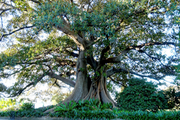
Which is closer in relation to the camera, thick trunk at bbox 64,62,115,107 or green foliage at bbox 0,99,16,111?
green foliage at bbox 0,99,16,111

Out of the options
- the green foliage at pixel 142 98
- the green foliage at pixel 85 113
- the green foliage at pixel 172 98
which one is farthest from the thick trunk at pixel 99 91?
the green foliage at pixel 172 98

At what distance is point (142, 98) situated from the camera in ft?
23.4

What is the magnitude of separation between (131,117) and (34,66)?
26.6 ft

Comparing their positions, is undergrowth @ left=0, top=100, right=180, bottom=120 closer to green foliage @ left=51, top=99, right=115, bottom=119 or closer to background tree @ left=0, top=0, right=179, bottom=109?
green foliage @ left=51, top=99, right=115, bottom=119

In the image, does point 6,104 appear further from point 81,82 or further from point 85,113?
point 85,113

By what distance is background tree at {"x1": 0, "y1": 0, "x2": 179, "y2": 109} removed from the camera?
8148 mm

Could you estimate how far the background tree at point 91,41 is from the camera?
8148 mm

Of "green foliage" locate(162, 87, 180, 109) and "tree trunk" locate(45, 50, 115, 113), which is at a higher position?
"tree trunk" locate(45, 50, 115, 113)

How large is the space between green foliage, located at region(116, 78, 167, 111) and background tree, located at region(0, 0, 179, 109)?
8.83ft

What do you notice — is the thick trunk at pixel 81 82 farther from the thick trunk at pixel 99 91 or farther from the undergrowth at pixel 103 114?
the undergrowth at pixel 103 114

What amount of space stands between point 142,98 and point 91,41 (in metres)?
5.66

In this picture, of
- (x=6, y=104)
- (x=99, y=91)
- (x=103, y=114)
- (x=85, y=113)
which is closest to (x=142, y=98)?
(x=103, y=114)

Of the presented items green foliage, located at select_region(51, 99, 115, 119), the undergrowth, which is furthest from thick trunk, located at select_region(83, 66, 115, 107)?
green foliage, located at select_region(51, 99, 115, 119)

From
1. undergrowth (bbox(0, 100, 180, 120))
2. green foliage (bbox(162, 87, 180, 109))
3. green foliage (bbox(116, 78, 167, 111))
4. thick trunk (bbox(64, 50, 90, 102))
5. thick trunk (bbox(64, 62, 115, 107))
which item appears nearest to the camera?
undergrowth (bbox(0, 100, 180, 120))
